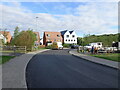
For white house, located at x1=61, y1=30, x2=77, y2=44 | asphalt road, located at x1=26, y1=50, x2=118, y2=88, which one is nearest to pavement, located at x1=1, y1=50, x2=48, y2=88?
asphalt road, located at x1=26, y1=50, x2=118, y2=88

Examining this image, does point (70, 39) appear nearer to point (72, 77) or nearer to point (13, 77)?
point (72, 77)

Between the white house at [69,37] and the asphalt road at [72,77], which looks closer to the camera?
the asphalt road at [72,77]

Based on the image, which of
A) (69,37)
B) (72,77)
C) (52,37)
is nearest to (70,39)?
(69,37)

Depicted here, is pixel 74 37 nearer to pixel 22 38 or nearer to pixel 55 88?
pixel 22 38

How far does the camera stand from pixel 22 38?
96.1ft

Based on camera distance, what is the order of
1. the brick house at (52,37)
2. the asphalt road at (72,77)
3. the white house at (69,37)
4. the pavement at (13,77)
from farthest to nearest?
the white house at (69,37)
the brick house at (52,37)
the asphalt road at (72,77)
the pavement at (13,77)

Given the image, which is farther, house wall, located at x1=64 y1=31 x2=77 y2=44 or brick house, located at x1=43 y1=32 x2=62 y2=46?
house wall, located at x1=64 y1=31 x2=77 y2=44

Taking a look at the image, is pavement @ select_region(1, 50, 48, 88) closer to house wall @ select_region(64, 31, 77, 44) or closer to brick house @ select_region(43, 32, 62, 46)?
brick house @ select_region(43, 32, 62, 46)

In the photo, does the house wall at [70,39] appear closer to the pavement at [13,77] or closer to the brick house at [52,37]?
the brick house at [52,37]

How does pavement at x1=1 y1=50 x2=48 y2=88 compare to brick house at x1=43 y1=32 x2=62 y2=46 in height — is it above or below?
below

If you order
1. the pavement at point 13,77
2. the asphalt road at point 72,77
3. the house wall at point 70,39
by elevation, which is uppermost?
the house wall at point 70,39

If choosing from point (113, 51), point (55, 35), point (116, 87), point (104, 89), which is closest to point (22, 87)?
point (104, 89)

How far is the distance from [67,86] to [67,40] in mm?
77034

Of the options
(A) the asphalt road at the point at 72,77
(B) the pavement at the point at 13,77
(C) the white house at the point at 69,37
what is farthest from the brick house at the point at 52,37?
(A) the asphalt road at the point at 72,77
